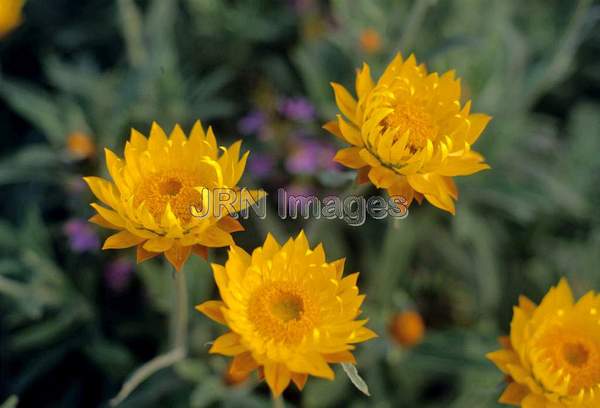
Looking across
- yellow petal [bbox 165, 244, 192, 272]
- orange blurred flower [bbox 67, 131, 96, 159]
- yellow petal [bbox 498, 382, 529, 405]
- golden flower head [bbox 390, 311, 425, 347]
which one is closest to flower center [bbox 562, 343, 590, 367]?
yellow petal [bbox 498, 382, 529, 405]

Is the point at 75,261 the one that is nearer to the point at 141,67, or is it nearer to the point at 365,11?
the point at 141,67

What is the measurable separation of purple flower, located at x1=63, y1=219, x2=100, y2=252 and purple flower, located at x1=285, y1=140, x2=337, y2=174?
2.04 ft

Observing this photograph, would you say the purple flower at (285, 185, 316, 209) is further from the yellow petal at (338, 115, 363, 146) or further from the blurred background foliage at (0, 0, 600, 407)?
the yellow petal at (338, 115, 363, 146)

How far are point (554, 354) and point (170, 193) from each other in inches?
31.0

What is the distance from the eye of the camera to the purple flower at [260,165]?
87.0 inches

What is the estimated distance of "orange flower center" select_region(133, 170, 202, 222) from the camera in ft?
4.22

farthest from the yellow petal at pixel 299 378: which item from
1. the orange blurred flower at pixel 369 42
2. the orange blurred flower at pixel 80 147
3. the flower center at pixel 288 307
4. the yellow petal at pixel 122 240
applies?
the orange blurred flower at pixel 369 42

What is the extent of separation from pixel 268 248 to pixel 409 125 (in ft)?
1.18

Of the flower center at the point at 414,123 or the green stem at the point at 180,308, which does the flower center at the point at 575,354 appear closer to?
the flower center at the point at 414,123

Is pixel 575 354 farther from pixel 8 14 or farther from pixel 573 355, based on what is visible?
pixel 8 14

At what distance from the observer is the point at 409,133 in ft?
4.33

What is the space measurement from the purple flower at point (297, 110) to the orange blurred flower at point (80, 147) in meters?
0.62

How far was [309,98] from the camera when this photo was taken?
8.07 ft

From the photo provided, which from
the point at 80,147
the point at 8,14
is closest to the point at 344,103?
the point at 80,147
